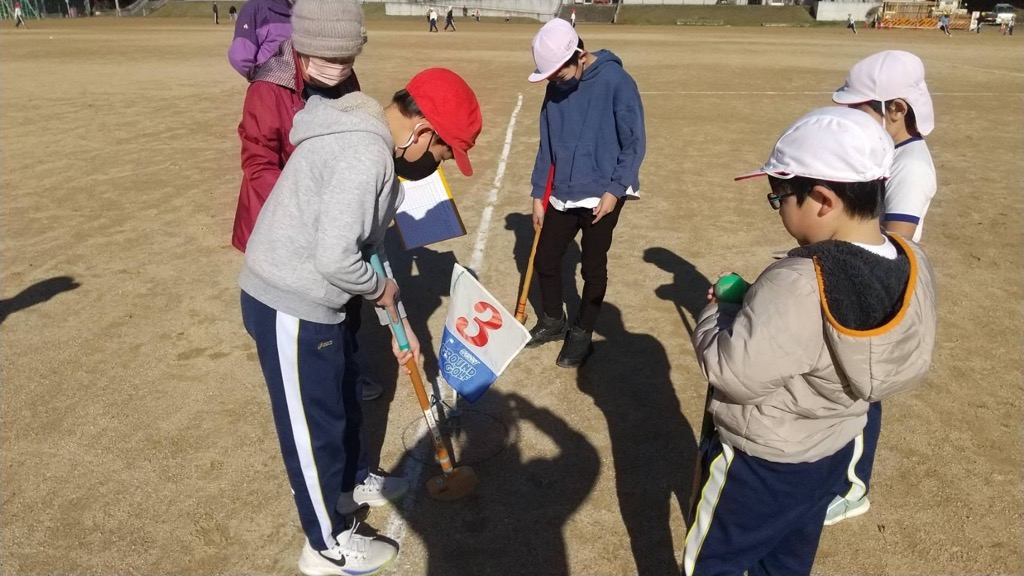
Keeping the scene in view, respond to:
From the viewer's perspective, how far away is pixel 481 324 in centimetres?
326

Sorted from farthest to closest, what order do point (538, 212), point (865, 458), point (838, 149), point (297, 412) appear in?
1. point (538, 212)
2. point (865, 458)
3. point (297, 412)
4. point (838, 149)

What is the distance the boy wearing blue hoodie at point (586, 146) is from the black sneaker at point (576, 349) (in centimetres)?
11

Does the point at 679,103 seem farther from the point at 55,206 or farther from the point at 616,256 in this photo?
the point at 55,206

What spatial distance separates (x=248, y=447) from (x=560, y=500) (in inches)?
71.6

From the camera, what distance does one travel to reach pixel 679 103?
48.4 feet

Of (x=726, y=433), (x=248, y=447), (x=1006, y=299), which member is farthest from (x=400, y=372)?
(x=1006, y=299)

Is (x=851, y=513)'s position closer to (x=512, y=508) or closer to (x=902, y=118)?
(x=512, y=508)

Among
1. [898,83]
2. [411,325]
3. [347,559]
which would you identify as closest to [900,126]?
[898,83]

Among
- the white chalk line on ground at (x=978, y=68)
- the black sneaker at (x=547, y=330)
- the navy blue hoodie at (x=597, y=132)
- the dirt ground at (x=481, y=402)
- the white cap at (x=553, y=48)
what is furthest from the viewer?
the white chalk line on ground at (x=978, y=68)

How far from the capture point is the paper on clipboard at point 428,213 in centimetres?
436

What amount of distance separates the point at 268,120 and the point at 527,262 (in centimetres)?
330

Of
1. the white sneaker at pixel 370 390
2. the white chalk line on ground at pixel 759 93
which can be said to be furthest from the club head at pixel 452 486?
the white chalk line on ground at pixel 759 93

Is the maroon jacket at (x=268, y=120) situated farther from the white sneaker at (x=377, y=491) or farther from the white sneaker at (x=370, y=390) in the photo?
the white sneaker at (x=377, y=491)

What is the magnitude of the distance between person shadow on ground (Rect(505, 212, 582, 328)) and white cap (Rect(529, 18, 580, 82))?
6.50 ft
